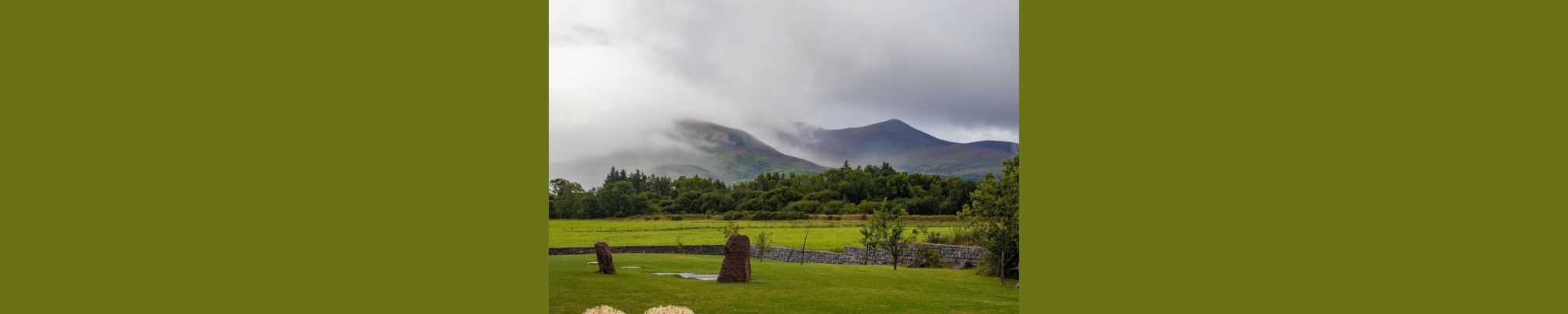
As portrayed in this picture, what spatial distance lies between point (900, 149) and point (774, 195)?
3080 millimetres

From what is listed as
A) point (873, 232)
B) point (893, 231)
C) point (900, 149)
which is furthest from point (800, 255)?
point (900, 149)

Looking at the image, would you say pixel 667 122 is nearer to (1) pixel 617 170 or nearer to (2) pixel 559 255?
(1) pixel 617 170

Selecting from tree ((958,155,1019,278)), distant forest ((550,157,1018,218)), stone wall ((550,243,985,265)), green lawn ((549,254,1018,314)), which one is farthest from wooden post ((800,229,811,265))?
tree ((958,155,1019,278))

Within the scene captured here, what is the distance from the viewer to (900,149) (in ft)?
65.6

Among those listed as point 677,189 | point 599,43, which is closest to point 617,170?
point 677,189

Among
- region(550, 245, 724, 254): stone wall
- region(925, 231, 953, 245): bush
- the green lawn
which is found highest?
region(925, 231, 953, 245): bush

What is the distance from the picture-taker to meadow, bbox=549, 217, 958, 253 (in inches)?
810

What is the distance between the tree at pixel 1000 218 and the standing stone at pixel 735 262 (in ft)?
17.0

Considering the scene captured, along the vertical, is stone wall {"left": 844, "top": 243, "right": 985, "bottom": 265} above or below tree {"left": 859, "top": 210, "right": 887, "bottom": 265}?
below

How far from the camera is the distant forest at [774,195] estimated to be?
66.4ft

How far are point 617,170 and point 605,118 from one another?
166 centimetres

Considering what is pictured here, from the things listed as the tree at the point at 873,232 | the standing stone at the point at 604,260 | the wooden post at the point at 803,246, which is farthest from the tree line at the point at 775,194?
the standing stone at the point at 604,260

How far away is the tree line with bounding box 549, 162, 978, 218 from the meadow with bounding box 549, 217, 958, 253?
244 millimetres

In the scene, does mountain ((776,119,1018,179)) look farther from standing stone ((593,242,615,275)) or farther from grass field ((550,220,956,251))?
standing stone ((593,242,615,275))
